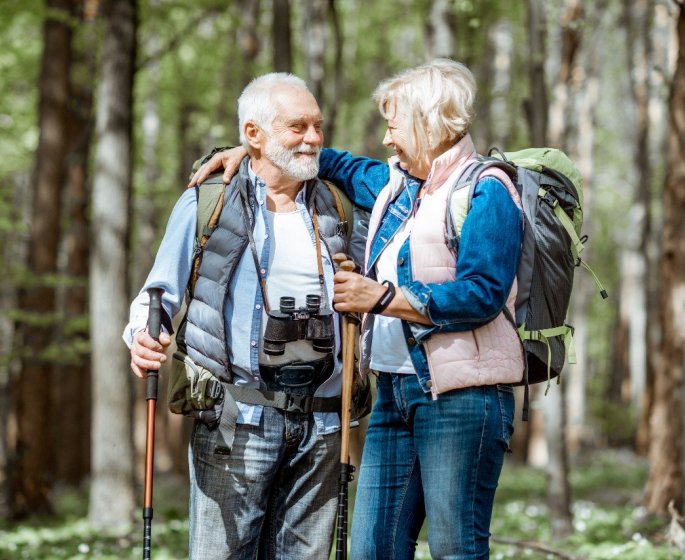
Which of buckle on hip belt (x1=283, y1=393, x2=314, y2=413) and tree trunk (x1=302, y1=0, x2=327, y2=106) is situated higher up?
tree trunk (x1=302, y1=0, x2=327, y2=106)

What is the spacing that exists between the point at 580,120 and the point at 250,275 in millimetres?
19853

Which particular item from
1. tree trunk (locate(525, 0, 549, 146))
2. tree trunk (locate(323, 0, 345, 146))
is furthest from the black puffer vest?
tree trunk (locate(323, 0, 345, 146))

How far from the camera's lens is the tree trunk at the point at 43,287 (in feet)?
43.6

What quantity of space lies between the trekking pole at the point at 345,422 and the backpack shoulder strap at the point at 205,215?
536mm

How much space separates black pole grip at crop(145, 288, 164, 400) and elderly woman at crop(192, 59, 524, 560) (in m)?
0.75

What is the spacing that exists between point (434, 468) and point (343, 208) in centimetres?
121

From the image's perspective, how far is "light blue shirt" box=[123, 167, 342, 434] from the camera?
3.89 metres

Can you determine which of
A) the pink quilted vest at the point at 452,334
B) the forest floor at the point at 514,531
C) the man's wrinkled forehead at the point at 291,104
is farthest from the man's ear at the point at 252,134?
the forest floor at the point at 514,531

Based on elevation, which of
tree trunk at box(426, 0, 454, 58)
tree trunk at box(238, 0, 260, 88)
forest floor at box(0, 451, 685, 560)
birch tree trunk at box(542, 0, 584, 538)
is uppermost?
tree trunk at box(238, 0, 260, 88)

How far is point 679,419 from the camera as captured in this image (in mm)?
9609

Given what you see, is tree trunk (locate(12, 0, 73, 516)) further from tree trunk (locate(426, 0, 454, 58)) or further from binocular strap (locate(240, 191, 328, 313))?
binocular strap (locate(240, 191, 328, 313))

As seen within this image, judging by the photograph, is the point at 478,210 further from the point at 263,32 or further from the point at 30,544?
the point at 263,32

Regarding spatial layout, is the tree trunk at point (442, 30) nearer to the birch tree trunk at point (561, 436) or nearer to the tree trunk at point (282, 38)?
the birch tree trunk at point (561, 436)

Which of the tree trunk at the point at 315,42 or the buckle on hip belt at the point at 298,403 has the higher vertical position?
the tree trunk at the point at 315,42
